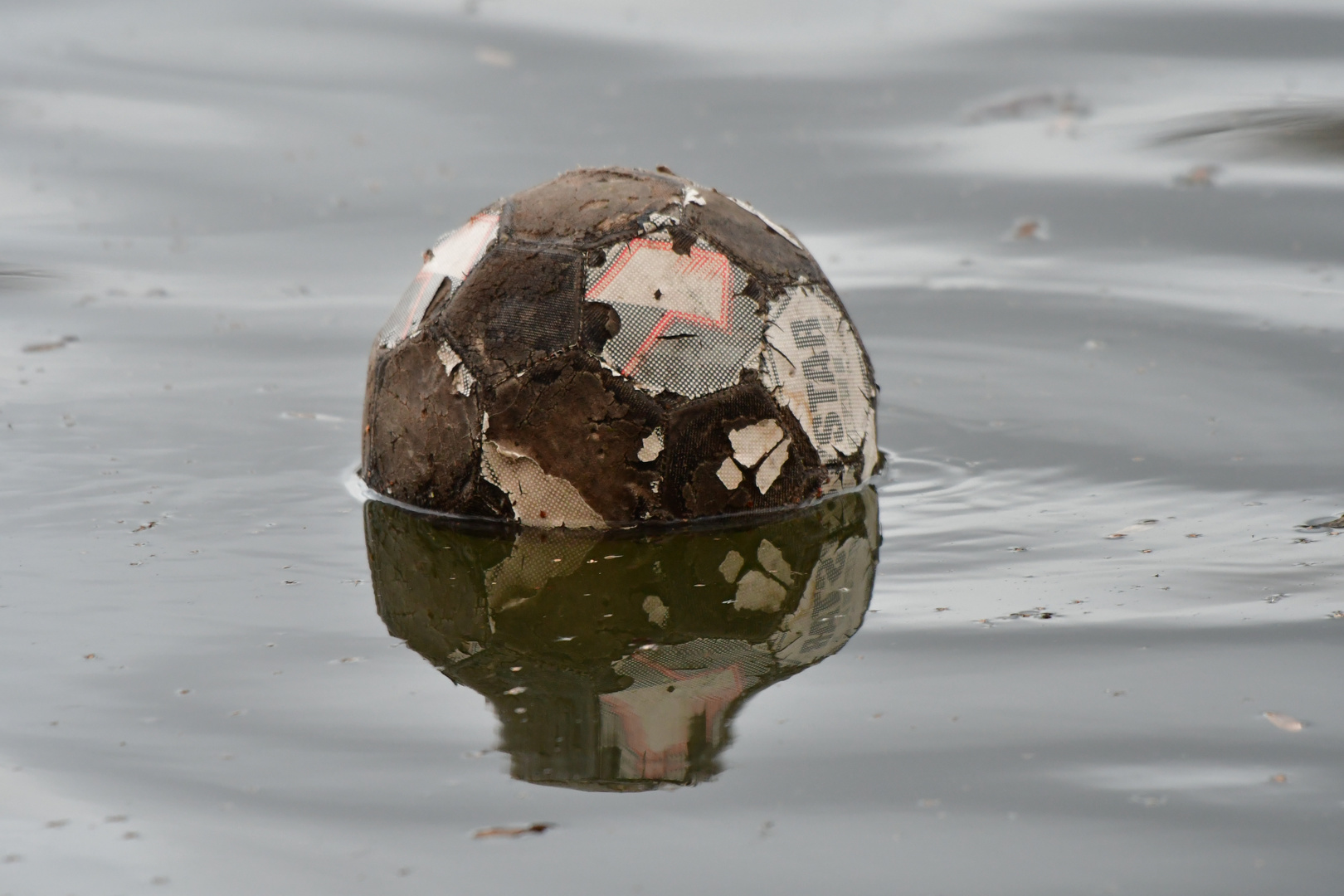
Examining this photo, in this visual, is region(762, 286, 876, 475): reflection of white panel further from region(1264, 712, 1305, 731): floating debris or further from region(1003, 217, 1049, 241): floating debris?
region(1003, 217, 1049, 241): floating debris

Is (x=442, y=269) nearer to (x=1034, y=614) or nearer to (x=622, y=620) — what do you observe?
(x=622, y=620)

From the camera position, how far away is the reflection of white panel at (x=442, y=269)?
14.5ft

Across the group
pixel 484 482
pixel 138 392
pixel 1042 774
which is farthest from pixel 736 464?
pixel 138 392

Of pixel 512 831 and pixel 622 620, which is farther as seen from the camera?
pixel 622 620

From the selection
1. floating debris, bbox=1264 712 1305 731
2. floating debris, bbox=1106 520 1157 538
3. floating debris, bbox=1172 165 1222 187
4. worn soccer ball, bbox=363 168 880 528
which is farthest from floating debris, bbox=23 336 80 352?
floating debris, bbox=1172 165 1222 187

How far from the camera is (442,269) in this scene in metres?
4.50

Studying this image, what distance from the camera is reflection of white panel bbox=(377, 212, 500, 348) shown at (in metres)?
4.42

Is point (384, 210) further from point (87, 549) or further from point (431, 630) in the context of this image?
point (431, 630)

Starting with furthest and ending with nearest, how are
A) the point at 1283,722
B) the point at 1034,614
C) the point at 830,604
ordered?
the point at 830,604
the point at 1034,614
the point at 1283,722

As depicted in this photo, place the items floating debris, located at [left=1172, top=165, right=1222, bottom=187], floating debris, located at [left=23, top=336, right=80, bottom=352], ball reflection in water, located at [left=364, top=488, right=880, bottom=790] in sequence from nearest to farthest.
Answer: ball reflection in water, located at [left=364, top=488, right=880, bottom=790] → floating debris, located at [left=23, top=336, right=80, bottom=352] → floating debris, located at [left=1172, top=165, right=1222, bottom=187]

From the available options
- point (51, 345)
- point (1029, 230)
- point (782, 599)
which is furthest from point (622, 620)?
point (1029, 230)

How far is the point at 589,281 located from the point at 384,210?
4.09 m

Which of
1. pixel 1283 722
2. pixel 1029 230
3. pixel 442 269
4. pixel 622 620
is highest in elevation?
pixel 1029 230

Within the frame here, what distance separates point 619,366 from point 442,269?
0.64 meters
